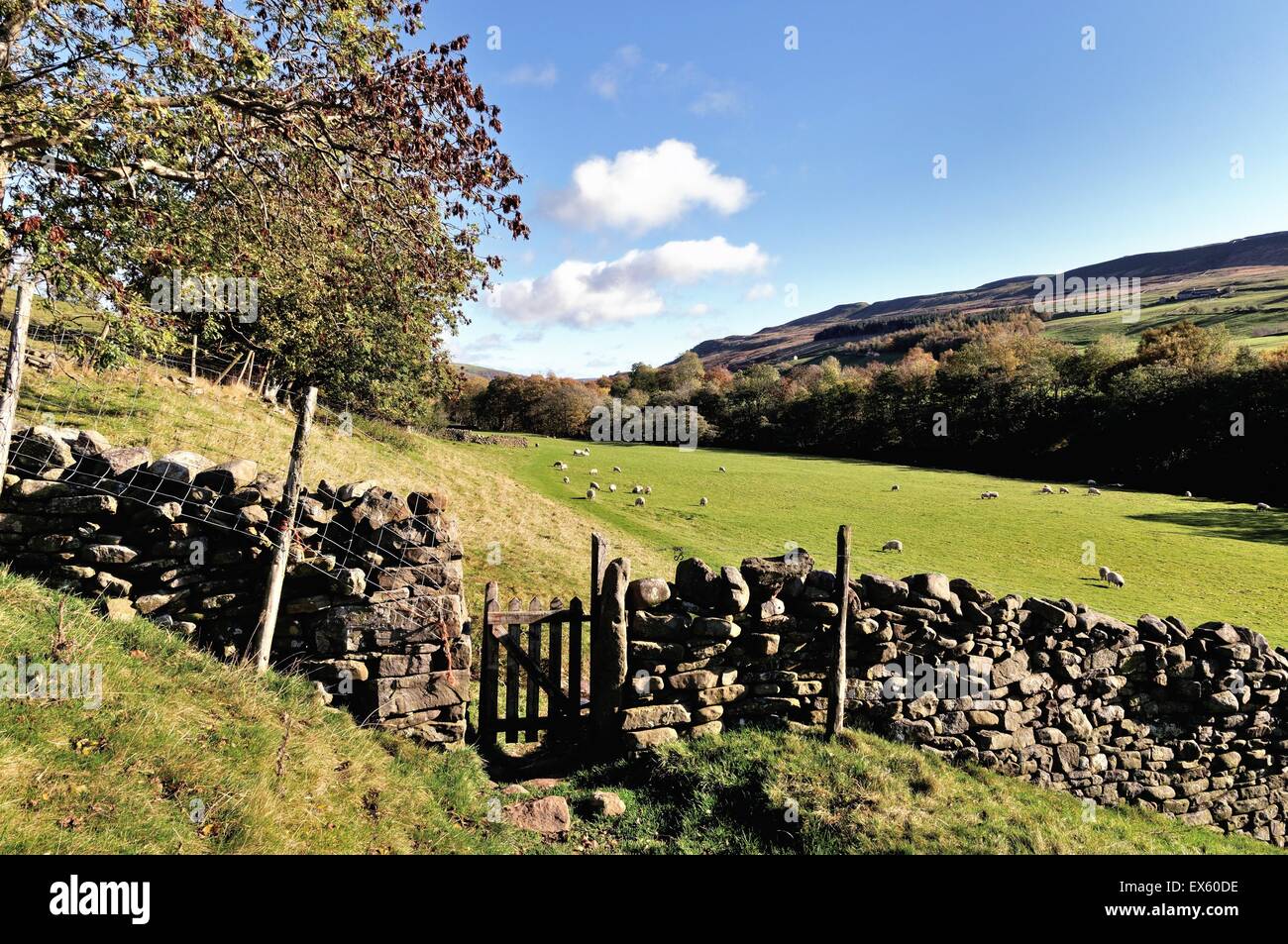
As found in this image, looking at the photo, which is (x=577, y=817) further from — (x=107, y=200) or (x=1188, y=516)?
(x=1188, y=516)

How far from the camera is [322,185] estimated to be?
8602 mm

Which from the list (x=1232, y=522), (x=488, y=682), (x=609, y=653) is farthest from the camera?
(x=1232, y=522)

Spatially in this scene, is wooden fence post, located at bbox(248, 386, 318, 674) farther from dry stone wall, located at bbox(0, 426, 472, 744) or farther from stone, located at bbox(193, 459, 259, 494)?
stone, located at bbox(193, 459, 259, 494)

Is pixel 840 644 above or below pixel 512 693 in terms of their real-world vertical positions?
above

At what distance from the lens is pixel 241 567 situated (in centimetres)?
720

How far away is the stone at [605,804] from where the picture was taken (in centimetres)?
642

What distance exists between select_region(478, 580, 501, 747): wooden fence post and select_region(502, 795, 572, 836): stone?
144 centimetres

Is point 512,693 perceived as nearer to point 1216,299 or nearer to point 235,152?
point 235,152

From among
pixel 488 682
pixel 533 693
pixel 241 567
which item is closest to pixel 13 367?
pixel 241 567

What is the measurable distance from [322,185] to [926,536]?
971 inches

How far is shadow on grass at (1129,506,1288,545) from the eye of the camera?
25547 millimetres

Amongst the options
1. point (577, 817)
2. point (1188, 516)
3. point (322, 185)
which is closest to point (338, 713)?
point (577, 817)

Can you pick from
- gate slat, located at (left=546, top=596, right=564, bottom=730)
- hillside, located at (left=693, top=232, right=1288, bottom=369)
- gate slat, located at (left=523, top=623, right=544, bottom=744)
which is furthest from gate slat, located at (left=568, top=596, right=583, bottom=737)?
hillside, located at (left=693, top=232, right=1288, bottom=369)

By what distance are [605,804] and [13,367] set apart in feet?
26.4
